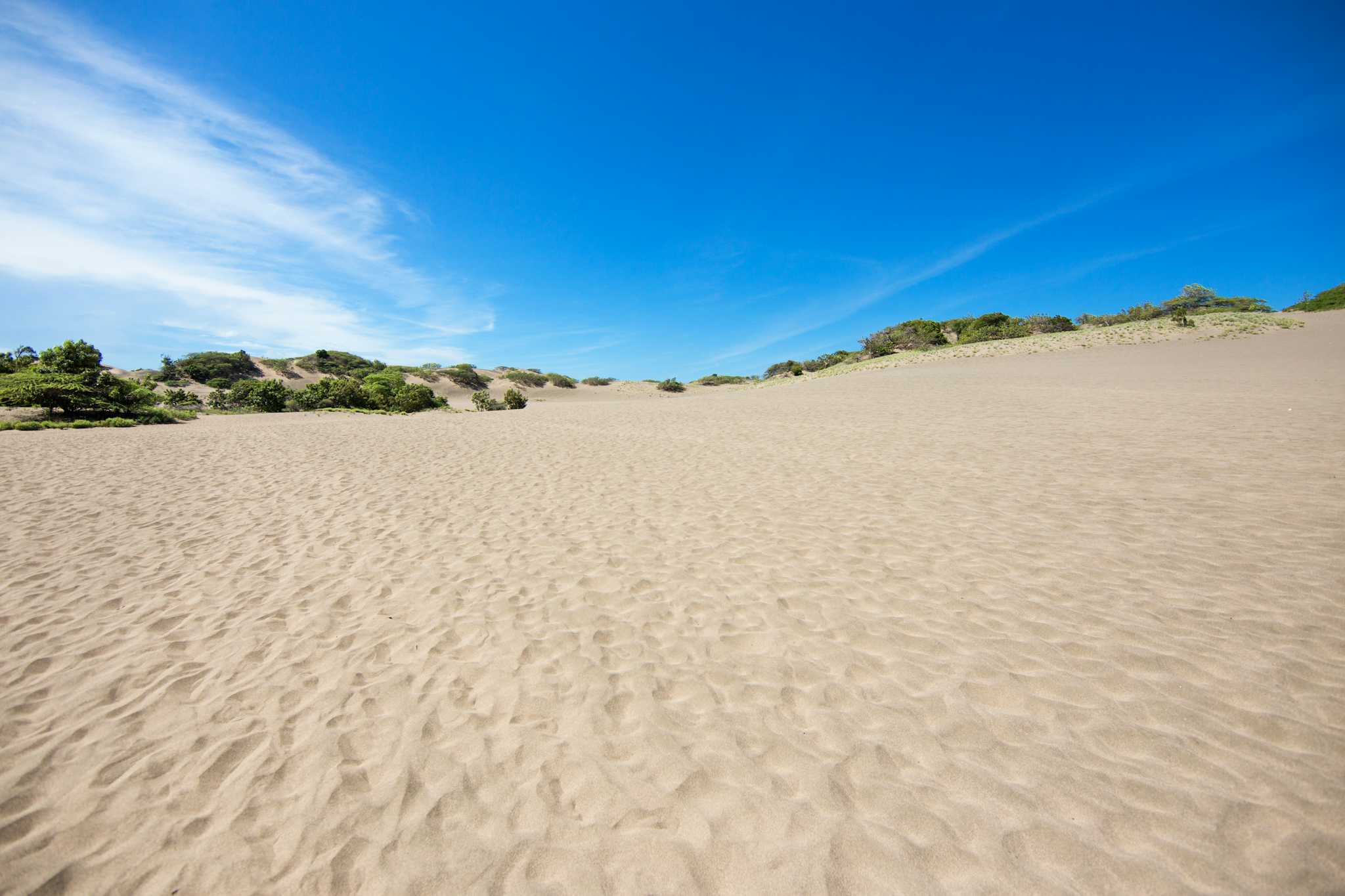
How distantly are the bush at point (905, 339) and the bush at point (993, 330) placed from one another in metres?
2.41

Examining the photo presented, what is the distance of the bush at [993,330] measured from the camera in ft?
151

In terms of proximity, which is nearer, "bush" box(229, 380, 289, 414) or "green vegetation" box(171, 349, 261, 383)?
"bush" box(229, 380, 289, 414)

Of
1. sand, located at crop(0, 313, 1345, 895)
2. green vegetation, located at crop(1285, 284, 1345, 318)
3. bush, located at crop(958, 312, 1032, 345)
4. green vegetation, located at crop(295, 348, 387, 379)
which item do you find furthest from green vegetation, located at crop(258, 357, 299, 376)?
green vegetation, located at crop(1285, 284, 1345, 318)

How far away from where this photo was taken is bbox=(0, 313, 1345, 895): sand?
2430mm

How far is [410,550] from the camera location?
21.4 ft

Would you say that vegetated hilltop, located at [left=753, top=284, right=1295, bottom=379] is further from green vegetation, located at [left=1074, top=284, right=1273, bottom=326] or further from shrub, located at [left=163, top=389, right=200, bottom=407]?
shrub, located at [left=163, top=389, right=200, bottom=407]

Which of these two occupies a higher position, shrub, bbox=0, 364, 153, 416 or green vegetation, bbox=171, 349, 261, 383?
green vegetation, bbox=171, 349, 261, 383

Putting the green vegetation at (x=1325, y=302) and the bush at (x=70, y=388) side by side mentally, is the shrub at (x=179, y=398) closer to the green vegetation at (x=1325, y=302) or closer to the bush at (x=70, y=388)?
the bush at (x=70, y=388)

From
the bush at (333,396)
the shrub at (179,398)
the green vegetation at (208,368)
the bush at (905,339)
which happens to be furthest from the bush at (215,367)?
the bush at (905,339)

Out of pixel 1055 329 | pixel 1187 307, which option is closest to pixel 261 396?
pixel 1055 329

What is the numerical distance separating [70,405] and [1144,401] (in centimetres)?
4322

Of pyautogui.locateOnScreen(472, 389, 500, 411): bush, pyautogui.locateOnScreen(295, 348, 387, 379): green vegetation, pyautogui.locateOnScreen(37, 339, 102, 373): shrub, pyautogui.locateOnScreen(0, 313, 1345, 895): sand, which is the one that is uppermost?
pyautogui.locateOnScreen(295, 348, 387, 379): green vegetation

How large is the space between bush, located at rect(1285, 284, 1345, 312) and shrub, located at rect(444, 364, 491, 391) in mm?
79544

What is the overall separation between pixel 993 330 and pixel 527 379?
50291mm
